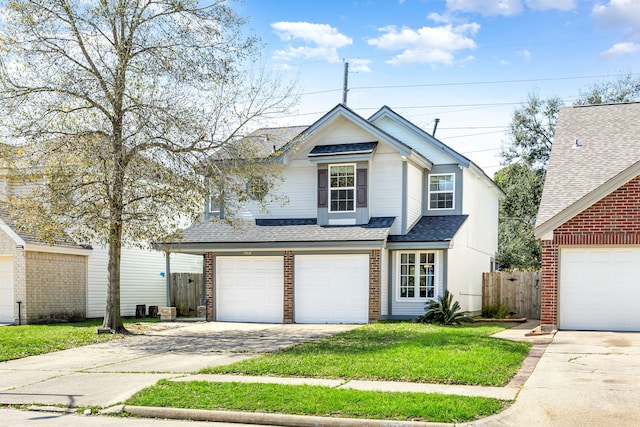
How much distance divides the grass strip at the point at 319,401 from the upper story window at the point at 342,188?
13.0 meters

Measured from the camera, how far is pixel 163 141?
18.3 meters

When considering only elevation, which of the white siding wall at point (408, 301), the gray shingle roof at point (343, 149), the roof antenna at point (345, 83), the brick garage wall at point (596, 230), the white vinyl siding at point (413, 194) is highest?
the roof antenna at point (345, 83)

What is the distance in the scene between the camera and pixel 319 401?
957 cm

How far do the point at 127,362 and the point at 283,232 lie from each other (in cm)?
970

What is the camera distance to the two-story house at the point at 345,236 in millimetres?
22375

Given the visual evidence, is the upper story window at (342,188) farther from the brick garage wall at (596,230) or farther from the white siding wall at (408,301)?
the brick garage wall at (596,230)

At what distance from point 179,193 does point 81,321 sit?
10164 millimetres

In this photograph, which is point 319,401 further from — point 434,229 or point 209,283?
point 209,283

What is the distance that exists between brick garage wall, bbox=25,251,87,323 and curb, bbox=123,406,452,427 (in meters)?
15.4

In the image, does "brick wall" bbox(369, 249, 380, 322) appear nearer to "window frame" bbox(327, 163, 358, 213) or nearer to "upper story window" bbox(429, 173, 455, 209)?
"window frame" bbox(327, 163, 358, 213)

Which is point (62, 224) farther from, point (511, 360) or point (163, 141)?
point (511, 360)

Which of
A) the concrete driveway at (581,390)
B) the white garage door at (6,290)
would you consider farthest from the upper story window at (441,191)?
the white garage door at (6,290)

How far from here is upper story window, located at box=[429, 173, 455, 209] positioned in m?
25.0

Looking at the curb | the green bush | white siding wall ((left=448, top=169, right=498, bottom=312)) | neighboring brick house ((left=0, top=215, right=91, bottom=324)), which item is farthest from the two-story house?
the curb
